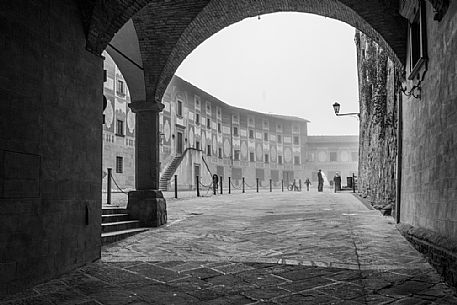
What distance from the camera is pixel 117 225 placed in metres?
7.46

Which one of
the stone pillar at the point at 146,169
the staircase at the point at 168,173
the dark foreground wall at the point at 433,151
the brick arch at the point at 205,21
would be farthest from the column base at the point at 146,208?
the staircase at the point at 168,173

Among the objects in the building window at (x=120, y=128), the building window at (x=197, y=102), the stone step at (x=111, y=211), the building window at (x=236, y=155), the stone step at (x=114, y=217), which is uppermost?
the building window at (x=197, y=102)

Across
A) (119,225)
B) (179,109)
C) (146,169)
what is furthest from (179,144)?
(119,225)

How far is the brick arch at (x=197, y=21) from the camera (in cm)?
728

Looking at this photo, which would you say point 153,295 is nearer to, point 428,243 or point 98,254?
point 98,254

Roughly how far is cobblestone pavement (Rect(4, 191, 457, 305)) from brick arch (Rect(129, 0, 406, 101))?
133 inches

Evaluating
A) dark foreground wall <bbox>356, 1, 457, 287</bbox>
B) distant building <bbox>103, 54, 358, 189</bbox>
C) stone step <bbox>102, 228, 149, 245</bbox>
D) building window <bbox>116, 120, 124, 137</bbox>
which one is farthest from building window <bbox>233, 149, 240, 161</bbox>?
stone step <bbox>102, 228, 149, 245</bbox>

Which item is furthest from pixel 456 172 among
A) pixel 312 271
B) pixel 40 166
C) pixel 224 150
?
pixel 224 150

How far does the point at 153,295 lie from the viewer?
3.64m

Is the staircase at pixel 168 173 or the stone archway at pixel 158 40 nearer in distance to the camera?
the stone archway at pixel 158 40

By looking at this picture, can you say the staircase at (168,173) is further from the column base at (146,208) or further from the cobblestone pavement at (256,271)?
the cobblestone pavement at (256,271)

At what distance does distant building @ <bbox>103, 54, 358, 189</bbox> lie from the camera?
24.0 meters

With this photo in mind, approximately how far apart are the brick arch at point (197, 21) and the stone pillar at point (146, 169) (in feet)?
1.28

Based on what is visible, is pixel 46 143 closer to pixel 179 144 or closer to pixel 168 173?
pixel 168 173
